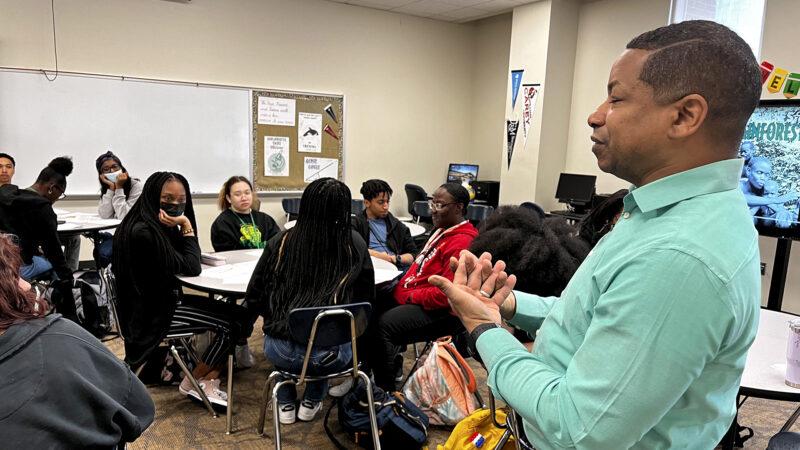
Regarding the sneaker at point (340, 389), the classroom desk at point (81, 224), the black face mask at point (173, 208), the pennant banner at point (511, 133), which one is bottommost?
the sneaker at point (340, 389)

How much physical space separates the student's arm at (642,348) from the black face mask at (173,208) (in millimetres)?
2439

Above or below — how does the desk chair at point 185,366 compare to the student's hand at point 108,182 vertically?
below

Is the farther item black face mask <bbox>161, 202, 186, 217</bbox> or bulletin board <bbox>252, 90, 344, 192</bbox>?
bulletin board <bbox>252, 90, 344, 192</bbox>

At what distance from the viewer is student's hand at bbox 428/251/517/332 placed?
88cm

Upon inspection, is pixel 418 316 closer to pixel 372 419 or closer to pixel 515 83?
pixel 372 419

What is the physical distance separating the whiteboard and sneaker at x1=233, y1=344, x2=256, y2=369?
285 centimetres

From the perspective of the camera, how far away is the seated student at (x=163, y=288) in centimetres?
235

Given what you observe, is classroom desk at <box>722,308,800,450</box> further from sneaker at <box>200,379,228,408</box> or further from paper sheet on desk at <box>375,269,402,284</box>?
sneaker at <box>200,379,228,408</box>

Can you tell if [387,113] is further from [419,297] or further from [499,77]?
[419,297]

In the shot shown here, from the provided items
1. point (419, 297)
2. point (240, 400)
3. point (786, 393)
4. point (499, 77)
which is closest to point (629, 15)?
point (499, 77)

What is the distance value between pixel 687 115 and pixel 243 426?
8.11ft

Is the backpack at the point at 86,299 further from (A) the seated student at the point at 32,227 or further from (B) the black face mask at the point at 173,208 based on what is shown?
(B) the black face mask at the point at 173,208

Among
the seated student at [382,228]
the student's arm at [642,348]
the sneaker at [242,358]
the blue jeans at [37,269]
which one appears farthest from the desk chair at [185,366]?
the student's arm at [642,348]

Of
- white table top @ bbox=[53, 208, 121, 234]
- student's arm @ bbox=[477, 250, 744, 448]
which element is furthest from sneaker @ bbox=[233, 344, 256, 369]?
student's arm @ bbox=[477, 250, 744, 448]
